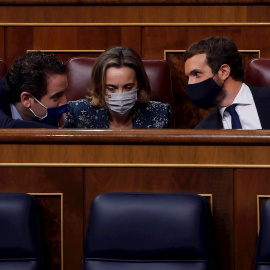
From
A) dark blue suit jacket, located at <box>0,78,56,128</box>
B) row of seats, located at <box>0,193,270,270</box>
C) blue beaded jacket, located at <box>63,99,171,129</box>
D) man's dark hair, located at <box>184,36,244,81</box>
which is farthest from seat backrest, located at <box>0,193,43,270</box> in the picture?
man's dark hair, located at <box>184,36,244,81</box>

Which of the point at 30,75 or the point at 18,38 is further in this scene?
the point at 18,38

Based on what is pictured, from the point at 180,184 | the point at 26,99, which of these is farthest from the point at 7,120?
the point at 180,184

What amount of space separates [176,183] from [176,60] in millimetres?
341

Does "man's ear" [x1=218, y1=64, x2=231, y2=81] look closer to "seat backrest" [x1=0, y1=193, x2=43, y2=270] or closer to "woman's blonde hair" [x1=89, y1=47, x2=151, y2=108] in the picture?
"woman's blonde hair" [x1=89, y1=47, x2=151, y2=108]

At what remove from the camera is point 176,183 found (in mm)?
522

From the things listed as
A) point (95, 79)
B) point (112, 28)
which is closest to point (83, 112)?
point (95, 79)

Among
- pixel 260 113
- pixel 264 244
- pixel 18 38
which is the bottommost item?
pixel 264 244

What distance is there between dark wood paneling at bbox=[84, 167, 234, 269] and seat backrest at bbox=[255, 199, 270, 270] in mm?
40

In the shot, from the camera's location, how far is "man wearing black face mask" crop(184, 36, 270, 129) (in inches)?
28.3

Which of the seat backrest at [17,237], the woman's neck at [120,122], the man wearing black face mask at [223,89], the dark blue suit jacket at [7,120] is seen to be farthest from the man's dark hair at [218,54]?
the seat backrest at [17,237]

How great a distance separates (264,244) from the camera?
0.47 metres

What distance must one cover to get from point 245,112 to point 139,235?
0.29m

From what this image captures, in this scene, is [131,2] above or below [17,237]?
above

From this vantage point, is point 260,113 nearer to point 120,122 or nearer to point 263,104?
point 263,104
